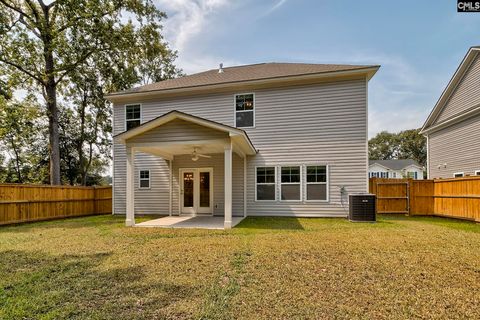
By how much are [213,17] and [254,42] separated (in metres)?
2.13

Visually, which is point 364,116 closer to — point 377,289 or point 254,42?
point 254,42

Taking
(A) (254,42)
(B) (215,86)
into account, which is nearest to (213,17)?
(A) (254,42)

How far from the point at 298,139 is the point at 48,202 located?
34.3ft

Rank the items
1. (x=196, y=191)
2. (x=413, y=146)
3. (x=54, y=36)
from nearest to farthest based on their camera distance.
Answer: (x=196, y=191), (x=54, y=36), (x=413, y=146)

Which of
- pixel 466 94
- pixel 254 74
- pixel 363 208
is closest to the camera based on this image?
pixel 363 208

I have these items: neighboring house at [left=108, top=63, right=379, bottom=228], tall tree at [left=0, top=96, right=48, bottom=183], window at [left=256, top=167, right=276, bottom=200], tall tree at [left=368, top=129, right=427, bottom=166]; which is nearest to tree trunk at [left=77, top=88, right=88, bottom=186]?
tall tree at [left=0, top=96, right=48, bottom=183]

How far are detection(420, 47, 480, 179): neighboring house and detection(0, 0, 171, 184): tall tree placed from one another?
17.9 metres

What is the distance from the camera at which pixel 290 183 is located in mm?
10164

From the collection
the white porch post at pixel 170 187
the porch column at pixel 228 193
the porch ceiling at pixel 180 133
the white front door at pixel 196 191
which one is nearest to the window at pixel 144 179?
the white porch post at pixel 170 187

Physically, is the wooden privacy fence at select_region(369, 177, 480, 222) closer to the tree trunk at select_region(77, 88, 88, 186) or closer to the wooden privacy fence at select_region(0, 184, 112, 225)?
the wooden privacy fence at select_region(0, 184, 112, 225)

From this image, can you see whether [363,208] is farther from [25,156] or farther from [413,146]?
[413,146]

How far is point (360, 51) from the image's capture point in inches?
450

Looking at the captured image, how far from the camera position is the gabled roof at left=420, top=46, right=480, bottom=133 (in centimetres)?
1190

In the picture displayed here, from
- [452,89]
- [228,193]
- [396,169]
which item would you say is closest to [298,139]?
[228,193]
